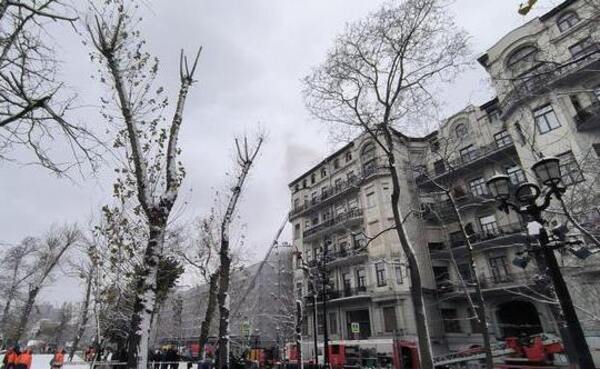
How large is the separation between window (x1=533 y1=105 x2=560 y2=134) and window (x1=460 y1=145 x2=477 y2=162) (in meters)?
6.79

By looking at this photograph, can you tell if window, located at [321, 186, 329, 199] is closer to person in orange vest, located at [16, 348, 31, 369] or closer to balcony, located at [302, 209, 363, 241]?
balcony, located at [302, 209, 363, 241]

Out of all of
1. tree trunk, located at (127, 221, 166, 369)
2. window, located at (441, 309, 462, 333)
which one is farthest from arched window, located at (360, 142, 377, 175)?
tree trunk, located at (127, 221, 166, 369)

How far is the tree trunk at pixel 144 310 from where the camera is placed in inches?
222

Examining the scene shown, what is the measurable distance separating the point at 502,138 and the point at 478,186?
4117 mm

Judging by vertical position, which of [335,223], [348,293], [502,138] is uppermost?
[502,138]

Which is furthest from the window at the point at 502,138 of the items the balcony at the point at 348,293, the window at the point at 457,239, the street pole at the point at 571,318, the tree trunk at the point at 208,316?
the tree trunk at the point at 208,316

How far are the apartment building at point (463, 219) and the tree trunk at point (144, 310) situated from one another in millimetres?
11155

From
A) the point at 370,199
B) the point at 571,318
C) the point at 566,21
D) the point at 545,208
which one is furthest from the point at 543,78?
the point at 370,199

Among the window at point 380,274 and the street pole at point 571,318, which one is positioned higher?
the window at point 380,274

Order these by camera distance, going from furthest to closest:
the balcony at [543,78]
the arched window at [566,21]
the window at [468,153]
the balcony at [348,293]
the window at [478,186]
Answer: the balcony at [348,293]
the window at [468,153]
the window at [478,186]
the arched window at [566,21]
the balcony at [543,78]

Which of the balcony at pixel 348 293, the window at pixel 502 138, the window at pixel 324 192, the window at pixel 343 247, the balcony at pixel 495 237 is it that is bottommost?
the balcony at pixel 348 293

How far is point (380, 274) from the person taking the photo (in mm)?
27859

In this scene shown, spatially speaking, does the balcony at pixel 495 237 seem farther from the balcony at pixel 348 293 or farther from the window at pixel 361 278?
the balcony at pixel 348 293

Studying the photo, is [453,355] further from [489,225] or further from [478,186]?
[478,186]
